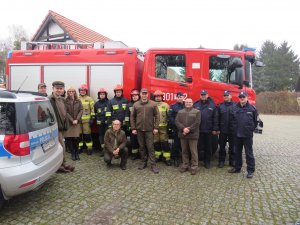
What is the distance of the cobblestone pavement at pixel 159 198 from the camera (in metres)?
3.29

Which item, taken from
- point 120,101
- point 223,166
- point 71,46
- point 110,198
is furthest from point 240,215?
point 71,46

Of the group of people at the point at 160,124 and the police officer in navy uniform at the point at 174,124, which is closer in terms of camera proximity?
the group of people at the point at 160,124

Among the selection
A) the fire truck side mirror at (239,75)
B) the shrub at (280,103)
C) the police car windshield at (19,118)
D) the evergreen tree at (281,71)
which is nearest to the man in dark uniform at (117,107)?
the police car windshield at (19,118)

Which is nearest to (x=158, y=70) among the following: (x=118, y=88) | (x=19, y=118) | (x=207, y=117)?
(x=118, y=88)

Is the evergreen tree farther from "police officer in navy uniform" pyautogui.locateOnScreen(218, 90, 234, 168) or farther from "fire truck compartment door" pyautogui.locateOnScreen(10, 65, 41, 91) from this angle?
"fire truck compartment door" pyautogui.locateOnScreen(10, 65, 41, 91)

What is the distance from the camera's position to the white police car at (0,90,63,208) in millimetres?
2988

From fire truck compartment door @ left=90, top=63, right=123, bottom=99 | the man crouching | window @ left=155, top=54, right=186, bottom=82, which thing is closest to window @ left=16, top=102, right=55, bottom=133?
the man crouching

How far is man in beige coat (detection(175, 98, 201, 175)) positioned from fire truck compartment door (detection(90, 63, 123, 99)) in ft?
6.07

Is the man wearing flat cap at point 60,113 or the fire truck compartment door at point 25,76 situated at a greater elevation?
the fire truck compartment door at point 25,76

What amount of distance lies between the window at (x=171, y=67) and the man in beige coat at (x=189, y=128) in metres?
0.98

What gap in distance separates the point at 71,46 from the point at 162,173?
4600 mm

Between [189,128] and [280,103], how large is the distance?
69.6 feet

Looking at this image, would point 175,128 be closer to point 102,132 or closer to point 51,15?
point 102,132

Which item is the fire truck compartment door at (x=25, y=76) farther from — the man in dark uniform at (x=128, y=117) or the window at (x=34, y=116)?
the window at (x=34, y=116)
